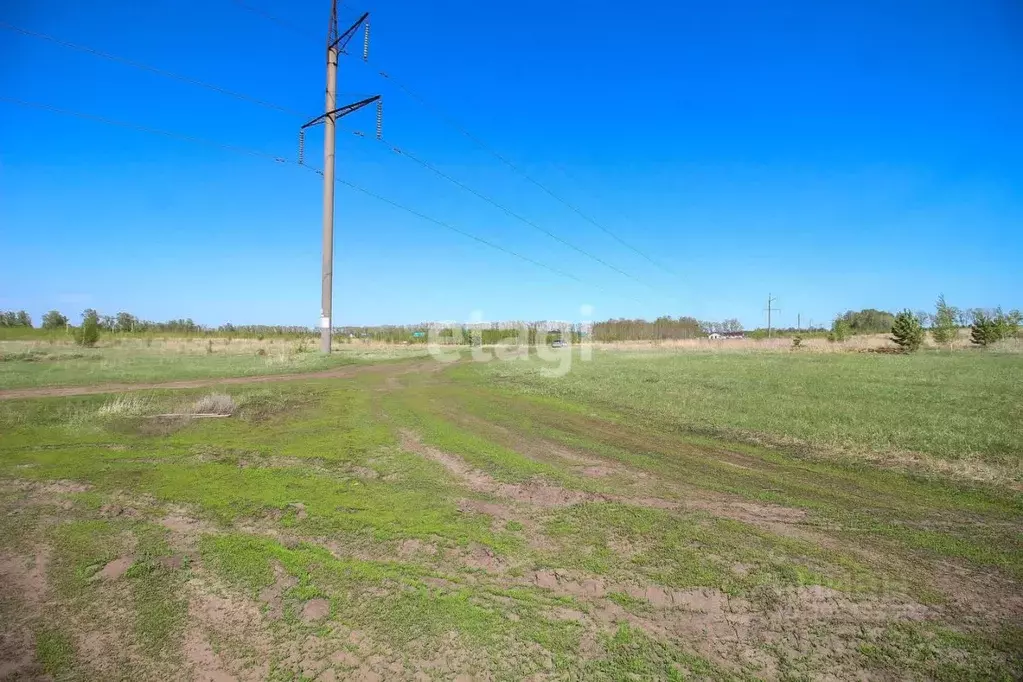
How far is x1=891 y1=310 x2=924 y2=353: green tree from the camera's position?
143 feet

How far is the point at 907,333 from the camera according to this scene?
43844 mm

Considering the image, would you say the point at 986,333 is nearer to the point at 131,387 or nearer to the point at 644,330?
the point at 644,330

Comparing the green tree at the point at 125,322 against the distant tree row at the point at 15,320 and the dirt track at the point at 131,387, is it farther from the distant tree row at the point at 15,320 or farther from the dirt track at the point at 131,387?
the dirt track at the point at 131,387

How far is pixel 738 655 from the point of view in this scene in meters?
2.55

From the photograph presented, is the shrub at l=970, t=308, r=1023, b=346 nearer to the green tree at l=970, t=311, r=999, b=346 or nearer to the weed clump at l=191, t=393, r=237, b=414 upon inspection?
the green tree at l=970, t=311, r=999, b=346

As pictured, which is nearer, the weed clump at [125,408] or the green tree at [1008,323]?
the weed clump at [125,408]

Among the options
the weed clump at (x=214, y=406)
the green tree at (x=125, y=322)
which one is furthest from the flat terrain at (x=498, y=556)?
the green tree at (x=125, y=322)

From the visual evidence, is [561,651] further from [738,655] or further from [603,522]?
[603,522]

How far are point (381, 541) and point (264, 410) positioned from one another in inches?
292

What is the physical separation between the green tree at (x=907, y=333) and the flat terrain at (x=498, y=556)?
45.7 metres

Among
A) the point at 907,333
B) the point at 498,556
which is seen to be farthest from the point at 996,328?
the point at 498,556

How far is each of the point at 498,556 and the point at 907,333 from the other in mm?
54935

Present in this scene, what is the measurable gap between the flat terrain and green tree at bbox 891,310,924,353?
45740 mm

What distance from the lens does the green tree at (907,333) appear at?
43625 millimetres
